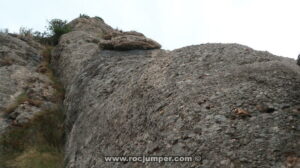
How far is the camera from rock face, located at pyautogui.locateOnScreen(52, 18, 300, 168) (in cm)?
1028

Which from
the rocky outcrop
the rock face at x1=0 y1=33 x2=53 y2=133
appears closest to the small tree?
the rock face at x1=0 y1=33 x2=53 y2=133

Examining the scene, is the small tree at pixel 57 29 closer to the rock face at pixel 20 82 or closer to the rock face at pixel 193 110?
the rock face at pixel 20 82

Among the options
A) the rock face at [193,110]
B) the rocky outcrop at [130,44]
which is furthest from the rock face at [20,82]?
the rocky outcrop at [130,44]

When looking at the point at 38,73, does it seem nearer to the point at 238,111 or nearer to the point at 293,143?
the point at 238,111

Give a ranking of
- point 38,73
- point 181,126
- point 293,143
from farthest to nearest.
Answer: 1. point 38,73
2. point 181,126
3. point 293,143

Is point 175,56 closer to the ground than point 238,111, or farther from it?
farther from it

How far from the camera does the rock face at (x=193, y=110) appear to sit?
10.3m

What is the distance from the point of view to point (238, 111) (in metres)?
11.5

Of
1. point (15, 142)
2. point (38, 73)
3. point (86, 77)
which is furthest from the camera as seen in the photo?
point (38, 73)

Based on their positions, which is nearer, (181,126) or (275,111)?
(275,111)

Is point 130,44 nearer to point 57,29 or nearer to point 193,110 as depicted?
point 193,110

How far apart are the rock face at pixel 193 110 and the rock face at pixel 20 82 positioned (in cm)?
318

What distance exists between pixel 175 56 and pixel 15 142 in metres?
8.84

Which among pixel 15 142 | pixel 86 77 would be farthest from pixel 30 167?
pixel 86 77
